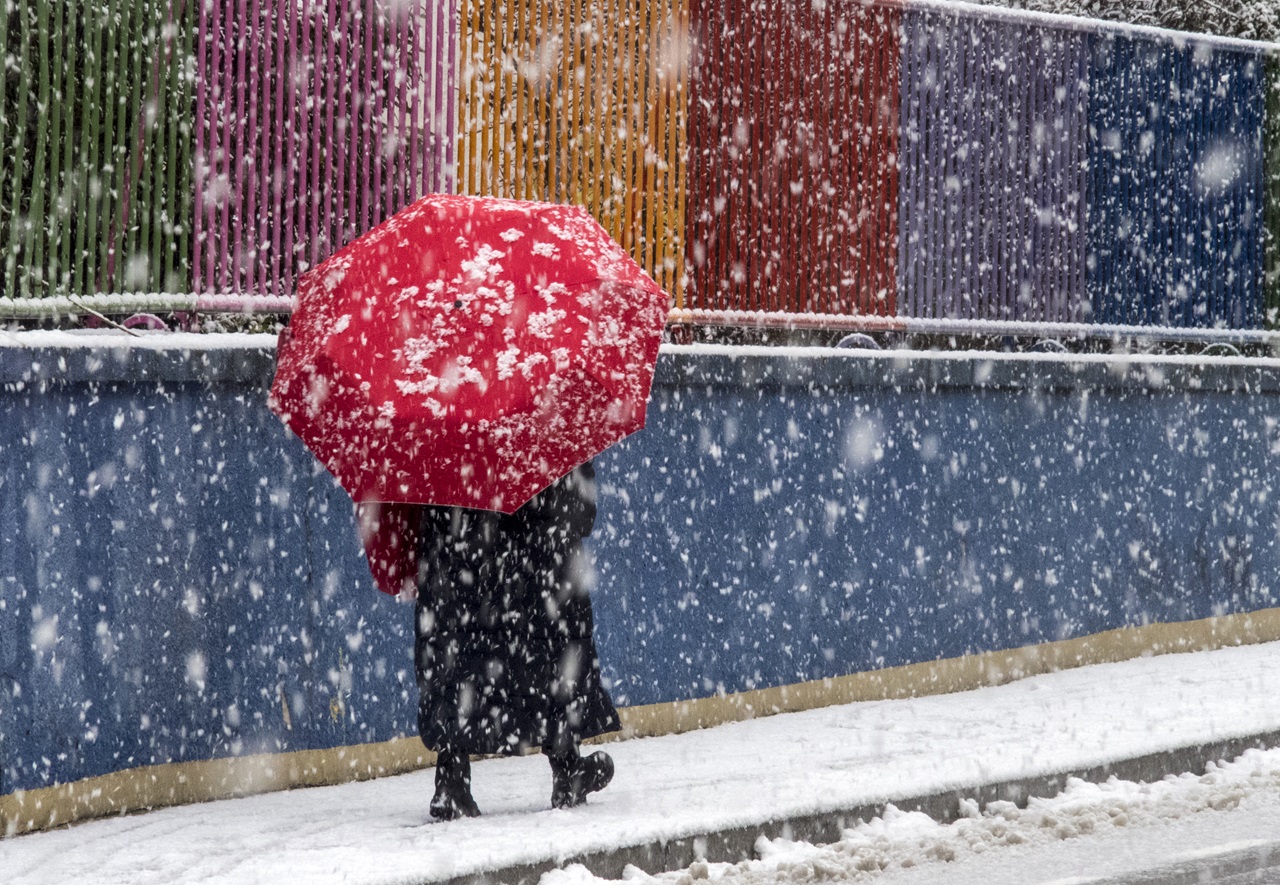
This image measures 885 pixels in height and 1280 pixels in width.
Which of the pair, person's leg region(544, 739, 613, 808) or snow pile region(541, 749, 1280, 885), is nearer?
snow pile region(541, 749, 1280, 885)

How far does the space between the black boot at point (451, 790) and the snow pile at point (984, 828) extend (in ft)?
2.37

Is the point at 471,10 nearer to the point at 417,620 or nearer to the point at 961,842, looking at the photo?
the point at 417,620

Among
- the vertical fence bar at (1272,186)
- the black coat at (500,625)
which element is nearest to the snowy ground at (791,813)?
the black coat at (500,625)

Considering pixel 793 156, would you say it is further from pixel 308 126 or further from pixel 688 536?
pixel 308 126

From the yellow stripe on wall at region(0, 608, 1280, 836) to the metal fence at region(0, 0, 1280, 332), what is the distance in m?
1.78

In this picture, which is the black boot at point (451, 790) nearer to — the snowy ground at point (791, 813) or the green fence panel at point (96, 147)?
the snowy ground at point (791, 813)

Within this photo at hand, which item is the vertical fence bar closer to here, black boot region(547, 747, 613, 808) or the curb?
the curb

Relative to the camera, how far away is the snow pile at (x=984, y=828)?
5.71 meters

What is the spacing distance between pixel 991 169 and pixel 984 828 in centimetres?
457

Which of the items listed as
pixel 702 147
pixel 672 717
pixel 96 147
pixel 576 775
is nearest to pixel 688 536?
pixel 672 717

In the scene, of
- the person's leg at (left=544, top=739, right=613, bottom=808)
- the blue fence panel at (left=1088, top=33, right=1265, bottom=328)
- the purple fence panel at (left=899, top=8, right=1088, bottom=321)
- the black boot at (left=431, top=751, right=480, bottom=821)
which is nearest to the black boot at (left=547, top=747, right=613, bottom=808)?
the person's leg at (left=544, top=739, right=613, bottom=808)

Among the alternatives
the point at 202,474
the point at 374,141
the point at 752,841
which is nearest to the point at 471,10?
the point at 374,141

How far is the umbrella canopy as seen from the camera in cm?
548

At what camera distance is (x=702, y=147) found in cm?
884
